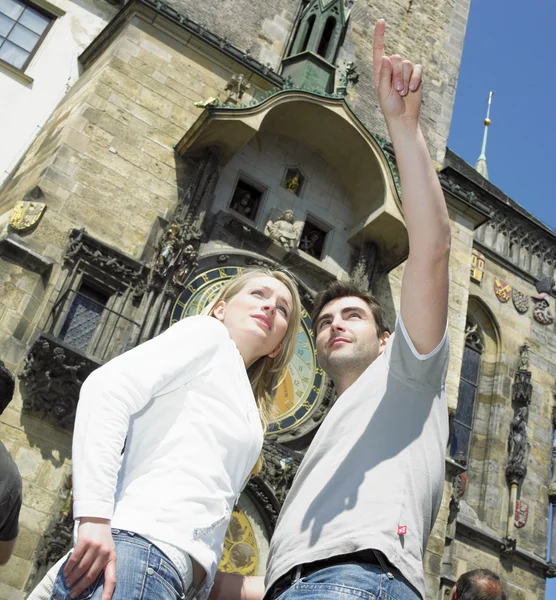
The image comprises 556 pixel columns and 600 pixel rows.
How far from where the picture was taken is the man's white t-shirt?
1.94 m

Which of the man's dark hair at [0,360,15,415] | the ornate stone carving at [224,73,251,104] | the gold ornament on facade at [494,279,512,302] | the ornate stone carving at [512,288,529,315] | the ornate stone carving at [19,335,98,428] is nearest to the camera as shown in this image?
the man's dark hair at [0,360,15,415]

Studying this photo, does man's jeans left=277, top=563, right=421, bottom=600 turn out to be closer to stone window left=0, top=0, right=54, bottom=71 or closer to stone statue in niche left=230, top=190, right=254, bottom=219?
stone statue in niche left=230, top=190, right=254, bottom=219

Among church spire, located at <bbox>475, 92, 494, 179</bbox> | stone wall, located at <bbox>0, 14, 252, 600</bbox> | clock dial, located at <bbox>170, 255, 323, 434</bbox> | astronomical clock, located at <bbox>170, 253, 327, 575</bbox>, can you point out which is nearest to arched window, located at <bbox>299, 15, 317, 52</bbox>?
stone wall, located at <bbox>0, 14, 252, 600</bbox>

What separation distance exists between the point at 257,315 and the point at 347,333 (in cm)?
34

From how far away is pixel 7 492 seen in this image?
302cm

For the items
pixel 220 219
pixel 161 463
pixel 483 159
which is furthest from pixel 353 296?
pixel 483 159

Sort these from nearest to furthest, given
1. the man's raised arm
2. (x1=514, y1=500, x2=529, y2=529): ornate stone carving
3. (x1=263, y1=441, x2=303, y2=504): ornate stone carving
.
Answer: the man's raised arm → (x1=263, y1=441, x2=303, y2=504): ornate stone carving → (x1=514, y1=500, x2=529, y2=529): ornate stone carving

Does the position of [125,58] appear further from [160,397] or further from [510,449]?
[510,449]

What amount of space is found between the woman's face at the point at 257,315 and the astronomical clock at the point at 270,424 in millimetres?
4984

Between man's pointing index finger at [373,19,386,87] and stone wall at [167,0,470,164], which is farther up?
stone wall at [167,0,470,164]

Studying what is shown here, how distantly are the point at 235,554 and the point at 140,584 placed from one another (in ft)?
21.5

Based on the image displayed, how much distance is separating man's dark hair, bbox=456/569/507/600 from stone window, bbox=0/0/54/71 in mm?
10047

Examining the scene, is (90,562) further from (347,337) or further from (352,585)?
(347,337)

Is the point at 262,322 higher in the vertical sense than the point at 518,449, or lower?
lower
